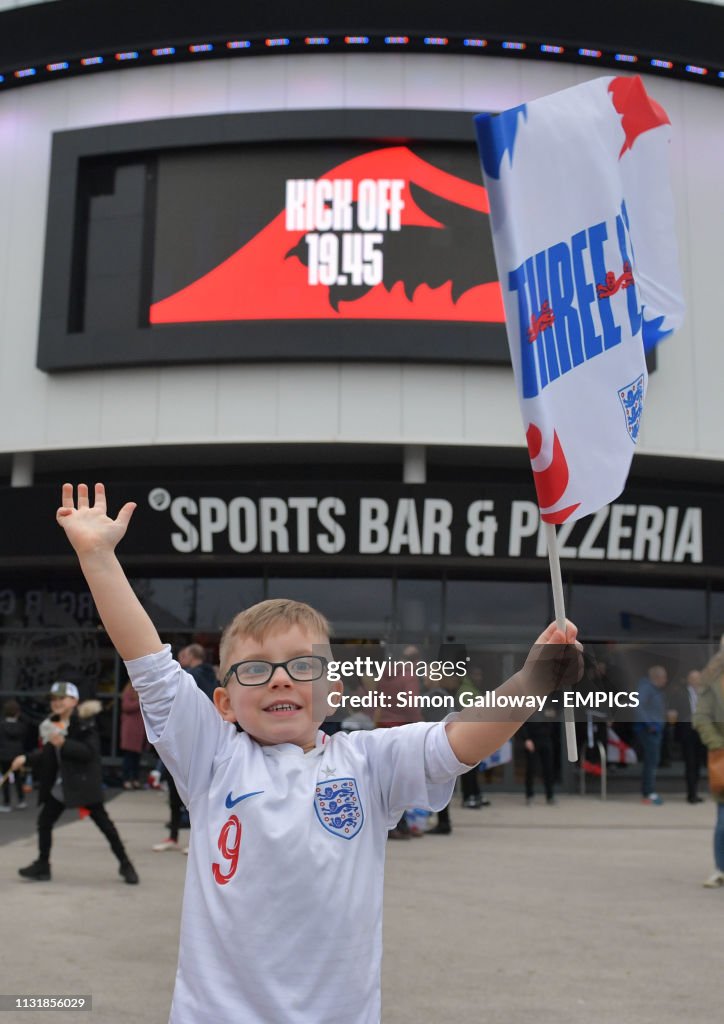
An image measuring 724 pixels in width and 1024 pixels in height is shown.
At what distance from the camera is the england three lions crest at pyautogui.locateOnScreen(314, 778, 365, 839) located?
2152 millimetres

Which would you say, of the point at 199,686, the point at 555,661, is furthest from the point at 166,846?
the point at 555,661

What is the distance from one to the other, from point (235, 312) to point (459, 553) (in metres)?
5.28

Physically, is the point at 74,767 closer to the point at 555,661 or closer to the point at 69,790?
the point at 69,790

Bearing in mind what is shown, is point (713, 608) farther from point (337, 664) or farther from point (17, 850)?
point (337, 664)

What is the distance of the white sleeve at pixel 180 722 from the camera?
2131 mm

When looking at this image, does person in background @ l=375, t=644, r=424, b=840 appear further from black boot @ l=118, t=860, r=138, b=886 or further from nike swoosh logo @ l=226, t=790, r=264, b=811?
black boot @ l=118, t=860, r=138, b=886

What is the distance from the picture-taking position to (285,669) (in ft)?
7.00

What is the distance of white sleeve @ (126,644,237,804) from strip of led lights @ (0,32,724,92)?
1638cm

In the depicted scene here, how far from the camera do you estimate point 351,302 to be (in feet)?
51.4

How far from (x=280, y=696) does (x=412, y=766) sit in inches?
13.4

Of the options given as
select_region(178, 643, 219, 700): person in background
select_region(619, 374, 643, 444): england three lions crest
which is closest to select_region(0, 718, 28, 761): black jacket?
select_region(178, 643, 219, 700): person in background

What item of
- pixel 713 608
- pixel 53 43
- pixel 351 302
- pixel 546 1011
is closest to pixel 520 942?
pixel 546 1011

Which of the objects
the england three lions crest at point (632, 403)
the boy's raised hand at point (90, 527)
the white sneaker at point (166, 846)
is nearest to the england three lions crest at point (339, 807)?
the boy's raised hand at point (90, 527)

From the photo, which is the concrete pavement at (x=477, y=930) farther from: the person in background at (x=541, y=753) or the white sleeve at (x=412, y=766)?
the person in background at (x=541, y=753)
